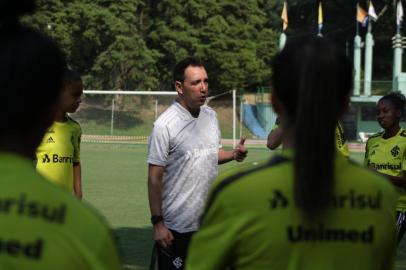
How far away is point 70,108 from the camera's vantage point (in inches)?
240

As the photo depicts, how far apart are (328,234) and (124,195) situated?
40.9 ft

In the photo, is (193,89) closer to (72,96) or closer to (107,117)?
(72,96)

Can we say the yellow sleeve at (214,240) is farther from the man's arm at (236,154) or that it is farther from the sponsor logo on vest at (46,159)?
the sponsor logo on vest at (46,159)

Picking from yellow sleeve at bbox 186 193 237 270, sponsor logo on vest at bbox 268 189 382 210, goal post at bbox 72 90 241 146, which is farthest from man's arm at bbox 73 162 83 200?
goal post at bbox 72 90 241 146

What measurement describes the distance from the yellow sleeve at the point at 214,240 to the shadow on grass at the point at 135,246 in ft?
16.0

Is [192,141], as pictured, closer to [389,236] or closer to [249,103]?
[389,236]

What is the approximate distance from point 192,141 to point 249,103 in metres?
40.2

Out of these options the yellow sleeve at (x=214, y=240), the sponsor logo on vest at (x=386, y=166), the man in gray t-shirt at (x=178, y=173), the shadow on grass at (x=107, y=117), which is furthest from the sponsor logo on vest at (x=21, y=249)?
the shadow on grass at (x=107, y=117)

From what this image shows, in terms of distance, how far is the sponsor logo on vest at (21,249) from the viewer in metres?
1.76

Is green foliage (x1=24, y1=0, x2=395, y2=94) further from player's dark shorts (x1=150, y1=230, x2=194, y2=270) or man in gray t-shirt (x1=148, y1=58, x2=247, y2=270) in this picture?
player's dark shorts (x1=150, y1=230, x2=194, y2=270)

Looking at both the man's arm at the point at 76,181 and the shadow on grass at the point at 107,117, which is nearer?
the man's arm at the point at 76,181

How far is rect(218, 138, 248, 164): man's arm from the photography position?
5.09 metres

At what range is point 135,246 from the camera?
892 cm

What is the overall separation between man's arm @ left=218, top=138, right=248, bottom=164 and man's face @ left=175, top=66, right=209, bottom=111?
1.34ft
